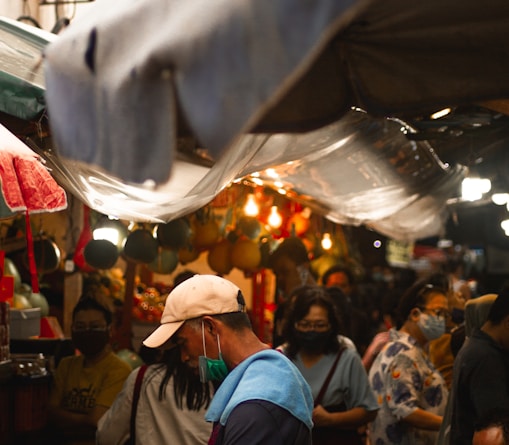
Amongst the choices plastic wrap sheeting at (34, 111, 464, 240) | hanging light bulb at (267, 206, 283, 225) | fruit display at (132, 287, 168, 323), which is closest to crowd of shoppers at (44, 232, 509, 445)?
plastic wrap sheeting at (34, 111, 464, 240)

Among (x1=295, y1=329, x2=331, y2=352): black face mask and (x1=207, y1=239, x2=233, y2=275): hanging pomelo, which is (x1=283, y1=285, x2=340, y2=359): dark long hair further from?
(x1=207, y1=239, x2=233, y2=275): hanging pomelo

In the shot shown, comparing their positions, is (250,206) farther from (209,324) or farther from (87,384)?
(209,324)

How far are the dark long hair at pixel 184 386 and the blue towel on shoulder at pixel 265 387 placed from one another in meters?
1.18

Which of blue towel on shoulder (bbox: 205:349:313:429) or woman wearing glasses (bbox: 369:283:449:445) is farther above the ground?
blue towel on shoulder (bbox: 205:349:313:429)

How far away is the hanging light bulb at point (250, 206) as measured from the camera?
844cm

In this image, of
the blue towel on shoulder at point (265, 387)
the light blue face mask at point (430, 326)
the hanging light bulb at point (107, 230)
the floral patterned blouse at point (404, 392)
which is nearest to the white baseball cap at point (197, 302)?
the blue towel on shoulder at point (265, 387)

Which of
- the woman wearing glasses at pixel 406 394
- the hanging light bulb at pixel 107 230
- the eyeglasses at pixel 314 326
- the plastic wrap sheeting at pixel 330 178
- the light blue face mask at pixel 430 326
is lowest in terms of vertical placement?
the woman wearing glasses at pixel 406 394

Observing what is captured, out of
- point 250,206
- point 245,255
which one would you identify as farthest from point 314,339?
point 250,206

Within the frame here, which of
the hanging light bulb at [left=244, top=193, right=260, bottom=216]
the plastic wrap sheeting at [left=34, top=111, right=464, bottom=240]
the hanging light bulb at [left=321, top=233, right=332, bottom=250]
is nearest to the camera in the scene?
the plastic wrap sheeting at [left=34, top=111, right=464, bottom=240]

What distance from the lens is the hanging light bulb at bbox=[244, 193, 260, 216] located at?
27.7 feet

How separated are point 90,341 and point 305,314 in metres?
1.49

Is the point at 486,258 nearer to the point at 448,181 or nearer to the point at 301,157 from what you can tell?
the point at 448,181

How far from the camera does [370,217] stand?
827cm

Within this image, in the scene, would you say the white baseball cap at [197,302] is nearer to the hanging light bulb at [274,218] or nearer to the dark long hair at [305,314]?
the dark long hair at [305,314]
